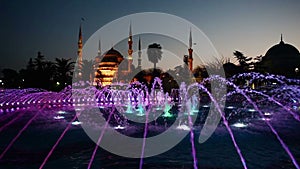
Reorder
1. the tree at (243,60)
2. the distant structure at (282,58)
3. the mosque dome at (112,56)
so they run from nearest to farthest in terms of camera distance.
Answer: the tree at (243,60)
the distant structure at (282,58)
the mosque dome at (112,56)

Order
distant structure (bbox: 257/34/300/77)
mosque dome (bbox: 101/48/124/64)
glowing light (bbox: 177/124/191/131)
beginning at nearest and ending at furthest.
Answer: glowing light (bbox: 177/124/191/131) < distant structure (bbox: 257/34/300/77) < mosque dome (bbox: 101/48/124/64)

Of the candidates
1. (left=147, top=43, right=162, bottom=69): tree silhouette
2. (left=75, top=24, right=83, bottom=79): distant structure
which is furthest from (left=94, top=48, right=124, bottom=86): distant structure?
(left=147, top=43, right=162, bottom=69): tree silhouette

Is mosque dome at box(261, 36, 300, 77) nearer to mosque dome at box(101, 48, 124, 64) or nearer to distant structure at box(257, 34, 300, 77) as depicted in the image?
distant structure at box(257, 34, 300, 77)

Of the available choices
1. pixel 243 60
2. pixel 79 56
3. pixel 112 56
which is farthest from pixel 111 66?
pixel 243 60

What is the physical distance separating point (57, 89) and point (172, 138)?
113 feet

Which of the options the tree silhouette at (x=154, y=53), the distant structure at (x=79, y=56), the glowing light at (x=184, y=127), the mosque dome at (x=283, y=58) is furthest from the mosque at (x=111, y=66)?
A: the glowing light at (x=184, y=127)

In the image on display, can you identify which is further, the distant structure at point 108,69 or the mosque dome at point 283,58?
the distant structure at point 108,69

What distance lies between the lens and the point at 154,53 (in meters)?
55.7

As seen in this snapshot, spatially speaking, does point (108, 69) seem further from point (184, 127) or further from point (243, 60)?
point (184, 127)

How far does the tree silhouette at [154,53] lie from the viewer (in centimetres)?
5575

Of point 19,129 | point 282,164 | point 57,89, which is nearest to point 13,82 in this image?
point 57,89

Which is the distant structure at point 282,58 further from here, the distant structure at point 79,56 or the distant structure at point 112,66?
the distant structure at point 79,56

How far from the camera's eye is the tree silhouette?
5575cm

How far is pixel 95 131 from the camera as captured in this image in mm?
10375
